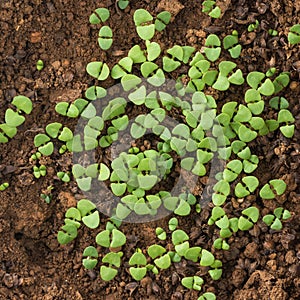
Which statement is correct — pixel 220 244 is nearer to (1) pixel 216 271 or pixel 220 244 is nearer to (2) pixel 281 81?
(1) pixel 216 271

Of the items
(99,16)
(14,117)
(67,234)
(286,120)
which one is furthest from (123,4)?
(67,234)

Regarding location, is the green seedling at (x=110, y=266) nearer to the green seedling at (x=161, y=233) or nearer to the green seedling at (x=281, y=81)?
the green seedling at (x=161, y=233)

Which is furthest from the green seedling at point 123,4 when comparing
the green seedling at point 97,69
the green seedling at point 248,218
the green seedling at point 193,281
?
the green seedling at point 193,281

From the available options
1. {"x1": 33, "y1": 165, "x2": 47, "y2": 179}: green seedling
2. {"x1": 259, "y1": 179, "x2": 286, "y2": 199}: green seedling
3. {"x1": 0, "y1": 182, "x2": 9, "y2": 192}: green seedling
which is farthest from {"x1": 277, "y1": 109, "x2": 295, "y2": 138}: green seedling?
{"x1": 0, "y1": 182, "x2": 9, "y2": 192}: green seedling

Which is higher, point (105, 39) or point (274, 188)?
point (105, 39)

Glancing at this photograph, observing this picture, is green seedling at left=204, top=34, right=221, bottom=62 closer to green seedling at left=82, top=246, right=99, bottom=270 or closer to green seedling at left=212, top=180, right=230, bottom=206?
green seedling at left=212, top=180, right=230, bottom=206

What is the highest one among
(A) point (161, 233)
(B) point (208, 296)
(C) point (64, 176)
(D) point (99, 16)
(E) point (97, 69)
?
(D) point (99, 16)
